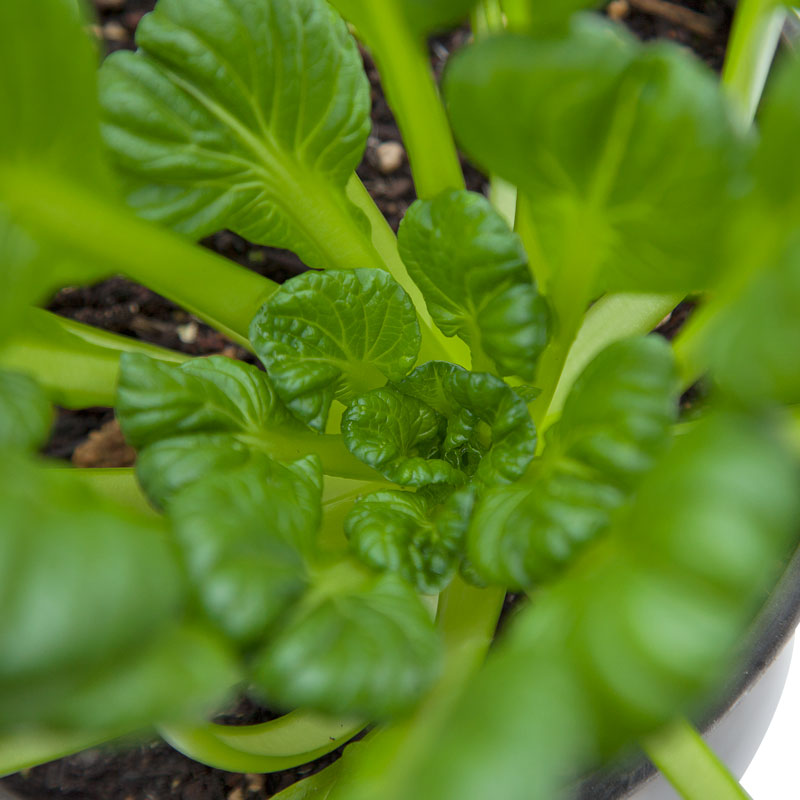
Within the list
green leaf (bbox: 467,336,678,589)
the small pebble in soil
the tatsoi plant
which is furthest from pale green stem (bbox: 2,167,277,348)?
the small pebble in soil

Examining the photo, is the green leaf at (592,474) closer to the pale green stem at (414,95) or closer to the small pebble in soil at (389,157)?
the pale green stem at (414,95)

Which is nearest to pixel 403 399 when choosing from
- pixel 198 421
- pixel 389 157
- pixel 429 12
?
pixel 198 421

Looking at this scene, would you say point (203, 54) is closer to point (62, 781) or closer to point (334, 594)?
point (334, 594)

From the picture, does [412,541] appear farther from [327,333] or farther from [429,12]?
[429,12]

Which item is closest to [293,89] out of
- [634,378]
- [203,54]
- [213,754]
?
→ [203,54]

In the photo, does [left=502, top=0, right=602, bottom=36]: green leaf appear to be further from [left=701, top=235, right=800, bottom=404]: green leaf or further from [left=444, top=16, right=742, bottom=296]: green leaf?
[left=701, top=235, right=800, bottom=404]: green leaf
